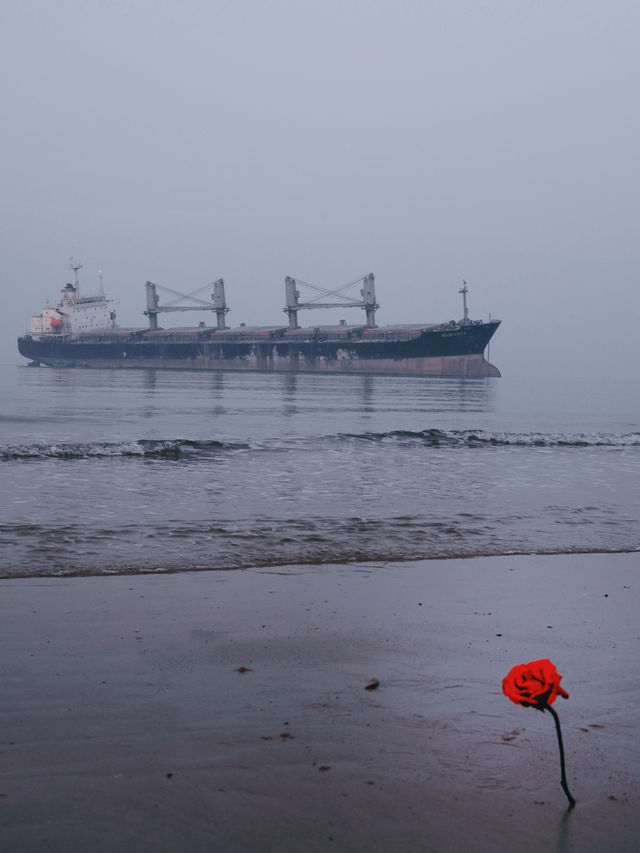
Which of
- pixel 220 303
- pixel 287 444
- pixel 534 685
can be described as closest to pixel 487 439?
pixel 287 444

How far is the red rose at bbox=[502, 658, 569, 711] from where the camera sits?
1801 mm

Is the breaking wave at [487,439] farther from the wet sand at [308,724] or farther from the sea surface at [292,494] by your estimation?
the wet sand at [308,724]

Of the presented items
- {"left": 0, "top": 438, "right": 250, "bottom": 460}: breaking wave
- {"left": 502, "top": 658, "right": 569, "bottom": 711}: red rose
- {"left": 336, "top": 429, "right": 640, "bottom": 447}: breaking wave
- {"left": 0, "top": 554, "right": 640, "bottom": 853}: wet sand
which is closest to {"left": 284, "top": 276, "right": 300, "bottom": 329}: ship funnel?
{"left": 336, "top": 429, "right": 640, "bottom": 447}: breaking wave

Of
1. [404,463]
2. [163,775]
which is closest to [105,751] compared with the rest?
[163,775]

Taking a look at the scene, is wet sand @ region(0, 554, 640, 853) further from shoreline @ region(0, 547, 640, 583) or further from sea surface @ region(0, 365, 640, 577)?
sea surface @ region(0, 365, 640, 577)

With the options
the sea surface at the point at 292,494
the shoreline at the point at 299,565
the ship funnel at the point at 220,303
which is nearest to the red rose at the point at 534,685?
the shoreline at the point at 299,565

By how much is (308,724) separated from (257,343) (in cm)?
7899

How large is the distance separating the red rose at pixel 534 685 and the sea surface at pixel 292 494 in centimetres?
376

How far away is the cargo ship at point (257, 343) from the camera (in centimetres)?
7225

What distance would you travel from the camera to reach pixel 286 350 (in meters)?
79.0

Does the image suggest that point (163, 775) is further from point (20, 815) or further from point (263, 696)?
point (263, 696)

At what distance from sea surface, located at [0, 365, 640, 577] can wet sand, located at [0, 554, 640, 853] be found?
1.71 m

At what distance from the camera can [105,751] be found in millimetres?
2287

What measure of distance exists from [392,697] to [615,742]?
2.64 ft
